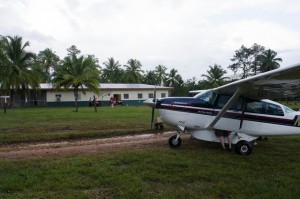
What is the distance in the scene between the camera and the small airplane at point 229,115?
10.1 meters

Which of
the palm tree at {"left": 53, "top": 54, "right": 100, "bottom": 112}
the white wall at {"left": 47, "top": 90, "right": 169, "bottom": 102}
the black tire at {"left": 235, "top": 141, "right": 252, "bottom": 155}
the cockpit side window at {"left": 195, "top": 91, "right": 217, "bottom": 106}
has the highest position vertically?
the palm tree at {"left": 53, "top": 54, "right": 100, "bottom": 112}

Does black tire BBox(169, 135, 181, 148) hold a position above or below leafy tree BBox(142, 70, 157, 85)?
below

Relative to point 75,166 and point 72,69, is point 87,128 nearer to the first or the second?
point 75,166

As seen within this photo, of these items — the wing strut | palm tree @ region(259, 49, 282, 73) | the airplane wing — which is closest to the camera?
the airplane wing

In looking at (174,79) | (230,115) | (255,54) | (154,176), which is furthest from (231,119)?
(255,54)

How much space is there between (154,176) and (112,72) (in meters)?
70.7

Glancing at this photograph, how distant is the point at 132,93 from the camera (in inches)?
1965

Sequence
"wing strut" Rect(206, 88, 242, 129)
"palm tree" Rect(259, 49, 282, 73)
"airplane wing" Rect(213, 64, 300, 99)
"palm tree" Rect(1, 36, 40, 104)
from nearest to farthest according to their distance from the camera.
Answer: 1. "airplane wing" Rect(213, 64, 300, 99)
2. "wing strut" Rect(206, 88, 242, 129)
3. "palm tree" Rect(1, 36, 40, 104)
4. "palm tree" Rect(259, 49, 282, 73)

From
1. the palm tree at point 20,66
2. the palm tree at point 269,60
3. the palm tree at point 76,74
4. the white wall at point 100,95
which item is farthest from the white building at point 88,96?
the palm tree at point 269,60

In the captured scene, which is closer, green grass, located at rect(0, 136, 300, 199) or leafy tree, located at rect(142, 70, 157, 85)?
green grass, located at rect(0, 136, 300, 199)

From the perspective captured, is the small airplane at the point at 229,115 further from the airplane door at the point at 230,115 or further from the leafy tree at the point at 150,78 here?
the leafy tree at the point at 150,78

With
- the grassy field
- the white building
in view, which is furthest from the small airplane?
the white building

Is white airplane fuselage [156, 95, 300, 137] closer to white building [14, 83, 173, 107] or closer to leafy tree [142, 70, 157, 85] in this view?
white building [14, 83, 173, 107]

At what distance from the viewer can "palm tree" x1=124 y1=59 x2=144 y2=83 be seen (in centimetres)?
7162
